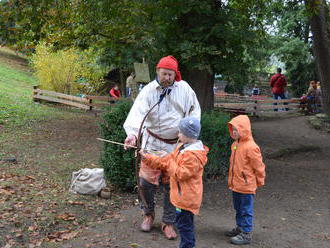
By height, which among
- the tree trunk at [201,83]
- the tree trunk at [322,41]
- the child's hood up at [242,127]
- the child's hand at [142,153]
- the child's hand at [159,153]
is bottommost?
the child's hand at [159,153]

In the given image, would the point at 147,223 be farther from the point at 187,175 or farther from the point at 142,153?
the point at 187,175

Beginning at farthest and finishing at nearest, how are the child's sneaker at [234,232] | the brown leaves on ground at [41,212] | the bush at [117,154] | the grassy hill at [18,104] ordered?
the grassy hill at [18,104] < the bush at [117,154] < the child's sneaker at [234,232] < the brown leaves on ground at [41,212]

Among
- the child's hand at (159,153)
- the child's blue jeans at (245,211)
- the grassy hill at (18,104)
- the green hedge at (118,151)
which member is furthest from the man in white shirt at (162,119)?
the grassy hill at (18,104)

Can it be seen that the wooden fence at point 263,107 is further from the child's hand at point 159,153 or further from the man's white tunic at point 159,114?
the child's hand at point 159,153

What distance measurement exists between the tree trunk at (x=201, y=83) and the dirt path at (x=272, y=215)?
2.07m

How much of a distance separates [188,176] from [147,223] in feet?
4.38

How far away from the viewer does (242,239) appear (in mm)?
4977

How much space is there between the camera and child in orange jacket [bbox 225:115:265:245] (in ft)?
16.2

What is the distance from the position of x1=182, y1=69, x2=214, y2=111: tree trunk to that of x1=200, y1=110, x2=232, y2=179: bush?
185 centimetres

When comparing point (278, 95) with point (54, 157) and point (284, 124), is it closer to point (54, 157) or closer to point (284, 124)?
point (284, 124)

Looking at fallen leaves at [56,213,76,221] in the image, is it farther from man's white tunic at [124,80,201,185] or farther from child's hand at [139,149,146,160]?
child's hand at [139,149,146,160]

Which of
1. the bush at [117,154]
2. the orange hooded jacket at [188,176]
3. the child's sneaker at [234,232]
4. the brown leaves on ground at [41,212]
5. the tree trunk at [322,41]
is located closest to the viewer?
the orange hooded jacket at [188,176]

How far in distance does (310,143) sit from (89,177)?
8.85 m

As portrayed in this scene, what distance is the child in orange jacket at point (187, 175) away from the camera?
404 cm
